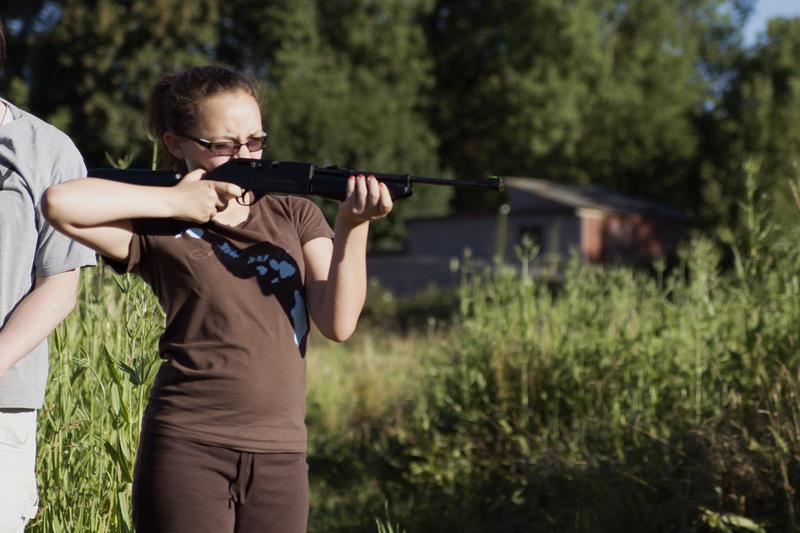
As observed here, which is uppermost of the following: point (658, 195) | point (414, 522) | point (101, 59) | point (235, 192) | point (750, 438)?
point (101, 59)

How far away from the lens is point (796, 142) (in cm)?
3197

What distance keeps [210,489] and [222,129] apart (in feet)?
2.65

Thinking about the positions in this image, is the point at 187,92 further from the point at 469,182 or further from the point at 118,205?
the point at 469,182

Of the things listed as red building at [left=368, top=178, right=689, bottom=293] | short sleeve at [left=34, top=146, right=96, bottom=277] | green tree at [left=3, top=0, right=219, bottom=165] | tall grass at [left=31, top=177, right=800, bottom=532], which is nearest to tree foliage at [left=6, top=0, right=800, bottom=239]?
green tree at [left=3, top=0, right=219, bottom=165]

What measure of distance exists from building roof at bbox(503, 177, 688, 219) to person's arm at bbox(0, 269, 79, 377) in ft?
108

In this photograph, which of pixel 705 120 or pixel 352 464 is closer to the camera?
pixel 352 464

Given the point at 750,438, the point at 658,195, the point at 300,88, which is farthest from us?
the point at 658,195

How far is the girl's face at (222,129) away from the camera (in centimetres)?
239

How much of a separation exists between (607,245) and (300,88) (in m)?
12.0

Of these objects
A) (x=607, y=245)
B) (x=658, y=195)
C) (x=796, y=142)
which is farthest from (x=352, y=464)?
(x=658, y=195)

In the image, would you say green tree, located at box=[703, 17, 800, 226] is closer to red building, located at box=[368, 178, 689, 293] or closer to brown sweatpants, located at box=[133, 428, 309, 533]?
red building, located at box=[368, 178, 689, 293]

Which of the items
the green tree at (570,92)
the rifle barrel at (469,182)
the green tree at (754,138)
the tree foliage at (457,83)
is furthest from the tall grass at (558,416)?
the green tree at (570,92)

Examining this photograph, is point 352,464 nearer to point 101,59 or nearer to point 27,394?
point 27,394

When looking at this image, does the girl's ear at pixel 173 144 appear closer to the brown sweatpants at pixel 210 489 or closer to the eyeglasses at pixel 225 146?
the eyeglasses at pixel 225 146
